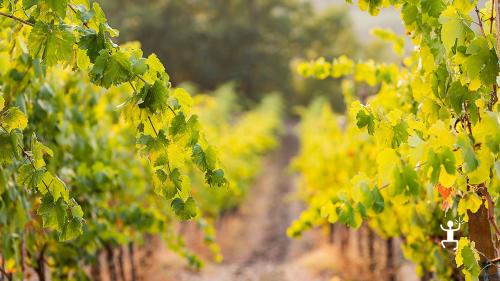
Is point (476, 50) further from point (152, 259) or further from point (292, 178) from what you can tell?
point (292, 178)

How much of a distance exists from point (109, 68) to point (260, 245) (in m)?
10.8

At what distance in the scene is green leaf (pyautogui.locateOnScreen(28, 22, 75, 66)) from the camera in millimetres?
2100

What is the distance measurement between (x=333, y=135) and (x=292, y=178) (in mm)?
10696

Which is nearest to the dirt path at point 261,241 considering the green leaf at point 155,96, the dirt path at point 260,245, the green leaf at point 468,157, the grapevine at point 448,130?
the dirt path at point 260,245

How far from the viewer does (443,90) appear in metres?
2.32

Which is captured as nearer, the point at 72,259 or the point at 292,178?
the point at 72,259

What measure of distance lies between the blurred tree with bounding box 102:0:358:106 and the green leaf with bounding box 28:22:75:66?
110 feet

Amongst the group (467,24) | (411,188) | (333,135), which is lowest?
(411,188)

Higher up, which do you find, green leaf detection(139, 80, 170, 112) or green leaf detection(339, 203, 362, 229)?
green leaf detection(139, 80, 170, 112)

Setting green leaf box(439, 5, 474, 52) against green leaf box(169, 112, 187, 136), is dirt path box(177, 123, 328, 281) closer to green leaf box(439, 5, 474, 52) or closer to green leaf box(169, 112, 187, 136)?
green leaf box(169, 112, 187, 136)

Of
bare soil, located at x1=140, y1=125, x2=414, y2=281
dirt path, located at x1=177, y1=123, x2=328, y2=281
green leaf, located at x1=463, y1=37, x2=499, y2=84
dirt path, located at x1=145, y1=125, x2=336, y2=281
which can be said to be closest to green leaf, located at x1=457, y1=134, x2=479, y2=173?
green leaf, located at x1=463, y1=37, x2=499, y2=84

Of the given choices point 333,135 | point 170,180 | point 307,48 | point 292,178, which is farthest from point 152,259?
point 307,48

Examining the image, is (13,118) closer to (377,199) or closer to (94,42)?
(94,42)

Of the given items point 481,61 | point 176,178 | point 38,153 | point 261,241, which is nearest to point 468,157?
point 481,61
